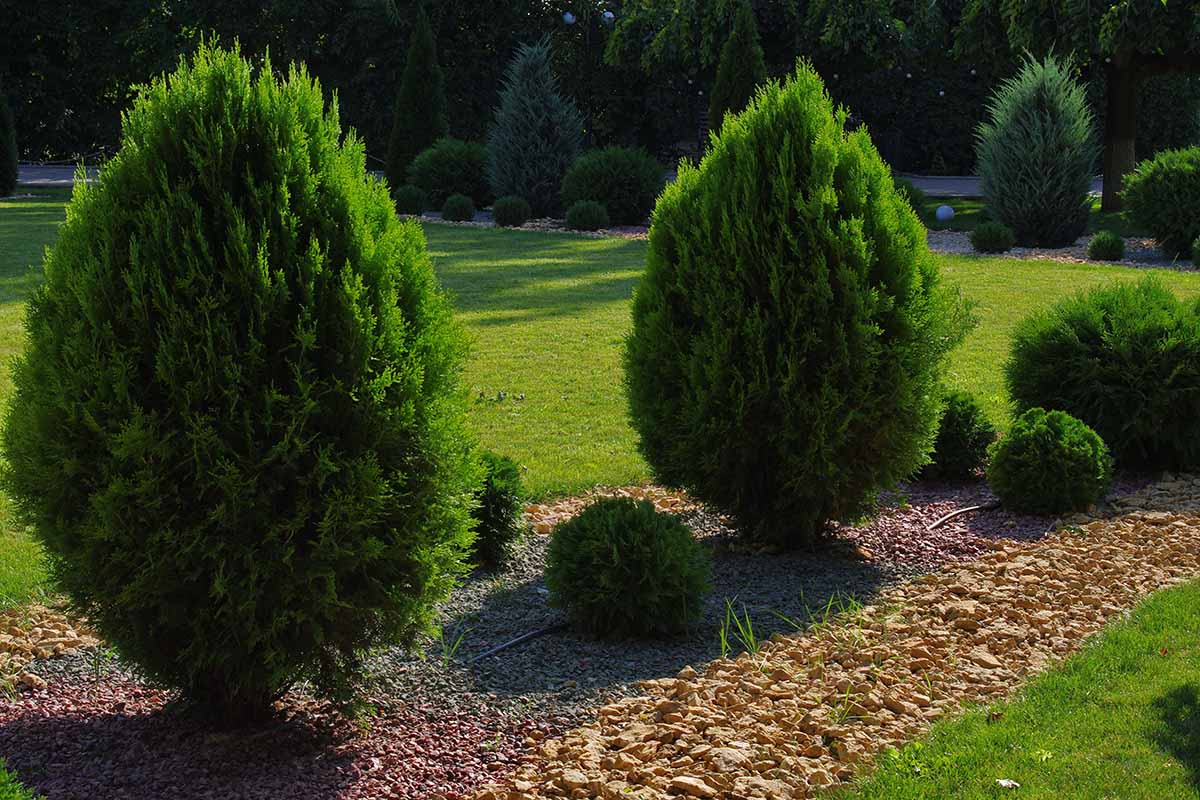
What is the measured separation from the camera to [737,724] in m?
3.77

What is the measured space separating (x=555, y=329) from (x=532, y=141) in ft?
37.5

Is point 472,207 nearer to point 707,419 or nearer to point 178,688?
point 707,419

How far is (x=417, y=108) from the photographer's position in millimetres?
24516

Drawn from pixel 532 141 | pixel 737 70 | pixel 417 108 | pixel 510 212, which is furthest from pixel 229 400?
pixel 417 108

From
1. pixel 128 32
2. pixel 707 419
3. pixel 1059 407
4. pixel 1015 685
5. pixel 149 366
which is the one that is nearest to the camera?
pixel 149 366

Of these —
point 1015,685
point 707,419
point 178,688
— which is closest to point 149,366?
point 178,688

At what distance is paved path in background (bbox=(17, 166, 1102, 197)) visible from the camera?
91.2 ft

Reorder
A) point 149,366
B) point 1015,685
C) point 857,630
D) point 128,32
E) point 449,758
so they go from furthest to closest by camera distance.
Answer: point 128,32
point 857,630
point 1015,685
point 449,758
point 149,366

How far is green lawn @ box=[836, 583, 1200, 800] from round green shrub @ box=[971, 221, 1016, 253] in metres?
13.3

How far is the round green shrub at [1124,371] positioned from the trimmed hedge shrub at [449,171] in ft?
55.1

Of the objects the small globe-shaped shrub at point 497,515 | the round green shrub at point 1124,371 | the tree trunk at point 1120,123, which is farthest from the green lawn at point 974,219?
the small globe-shaped shrub at point 497,515

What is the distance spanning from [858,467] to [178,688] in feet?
9.35

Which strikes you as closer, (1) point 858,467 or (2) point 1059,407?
(1) point 858,467

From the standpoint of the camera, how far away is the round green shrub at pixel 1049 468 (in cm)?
605
